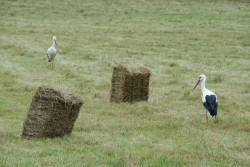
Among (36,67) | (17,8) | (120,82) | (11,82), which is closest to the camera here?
(120,82)

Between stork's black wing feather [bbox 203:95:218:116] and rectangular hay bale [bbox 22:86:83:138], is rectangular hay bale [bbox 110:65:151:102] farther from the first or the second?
rectangular hay bale [bbox 22:86:83:138]

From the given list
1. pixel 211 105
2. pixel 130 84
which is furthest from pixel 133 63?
pixel 211 105

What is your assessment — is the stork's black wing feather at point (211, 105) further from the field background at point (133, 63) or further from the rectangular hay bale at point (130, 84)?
the rectangular hay bale at point (130, 84)

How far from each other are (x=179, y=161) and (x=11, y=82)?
30.7 feet

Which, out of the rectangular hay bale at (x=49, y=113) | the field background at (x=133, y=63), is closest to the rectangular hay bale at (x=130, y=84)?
the field background at (x=133, y=63)

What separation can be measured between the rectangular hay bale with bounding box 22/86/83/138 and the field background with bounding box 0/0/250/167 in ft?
0.68

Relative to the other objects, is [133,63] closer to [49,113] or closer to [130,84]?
[130,84]

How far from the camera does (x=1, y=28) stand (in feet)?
112

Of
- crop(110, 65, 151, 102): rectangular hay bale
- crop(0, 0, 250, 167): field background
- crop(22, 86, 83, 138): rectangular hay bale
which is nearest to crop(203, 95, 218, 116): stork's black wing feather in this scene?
crop(0, 0, 250, 167): field background

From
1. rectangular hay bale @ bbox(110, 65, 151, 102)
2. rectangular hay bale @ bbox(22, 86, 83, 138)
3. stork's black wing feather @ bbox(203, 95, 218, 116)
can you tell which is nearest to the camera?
rectangular hay bale @ bbox(22, 86, 83, 138)

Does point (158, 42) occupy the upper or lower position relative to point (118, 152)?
lower

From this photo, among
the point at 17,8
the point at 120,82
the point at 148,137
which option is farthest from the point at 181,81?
the point at 17,8

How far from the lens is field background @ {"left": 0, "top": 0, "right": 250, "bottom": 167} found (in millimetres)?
10406

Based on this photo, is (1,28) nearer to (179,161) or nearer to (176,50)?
(176,50)
